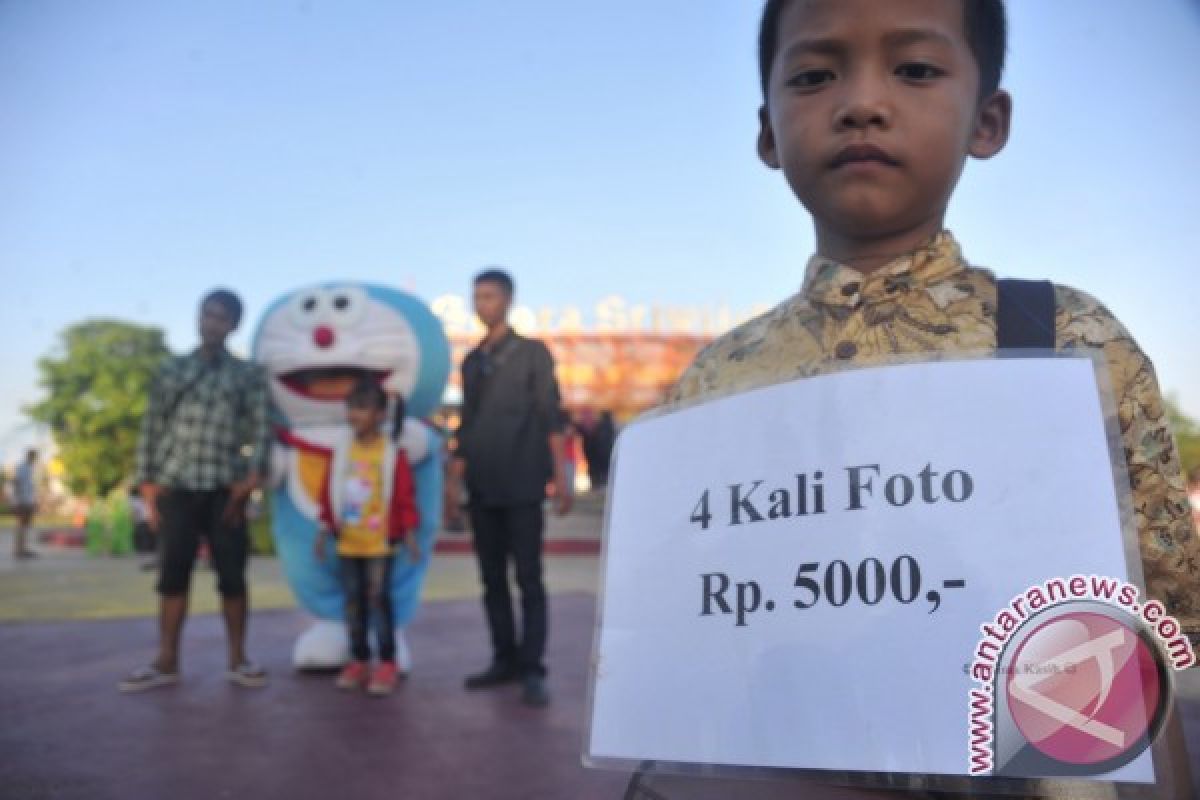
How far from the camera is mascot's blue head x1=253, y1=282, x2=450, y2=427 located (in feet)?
13.6

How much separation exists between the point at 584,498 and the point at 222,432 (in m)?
14.4

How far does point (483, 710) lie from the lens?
3.24 meters

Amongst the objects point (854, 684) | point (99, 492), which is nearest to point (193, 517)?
point (854, 684)

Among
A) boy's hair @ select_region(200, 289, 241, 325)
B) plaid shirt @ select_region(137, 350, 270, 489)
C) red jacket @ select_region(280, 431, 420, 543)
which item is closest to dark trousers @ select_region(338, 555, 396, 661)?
red jacket @ select_region(280, 431, 420, 543)

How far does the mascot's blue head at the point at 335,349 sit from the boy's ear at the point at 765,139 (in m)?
3.23

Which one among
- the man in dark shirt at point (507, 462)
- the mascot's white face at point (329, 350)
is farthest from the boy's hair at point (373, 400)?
the man in dark shirt at point (507, 462)

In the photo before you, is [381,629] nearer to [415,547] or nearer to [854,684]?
[415,547]

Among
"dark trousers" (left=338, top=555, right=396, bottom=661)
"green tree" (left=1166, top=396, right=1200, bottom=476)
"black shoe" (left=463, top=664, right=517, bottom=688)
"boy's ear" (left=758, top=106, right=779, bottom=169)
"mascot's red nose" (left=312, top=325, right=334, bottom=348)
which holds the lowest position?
"black shoe" (left=463, top=664, right=517, bottom=688)

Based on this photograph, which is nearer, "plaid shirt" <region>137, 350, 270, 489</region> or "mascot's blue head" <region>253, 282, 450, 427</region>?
"plaid shirt" <region>137, 350, 270, 489</region>

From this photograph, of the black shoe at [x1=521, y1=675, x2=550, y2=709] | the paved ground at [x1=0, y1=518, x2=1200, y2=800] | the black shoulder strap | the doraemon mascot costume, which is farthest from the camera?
the doraemon mascot costume

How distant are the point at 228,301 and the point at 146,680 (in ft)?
5.20

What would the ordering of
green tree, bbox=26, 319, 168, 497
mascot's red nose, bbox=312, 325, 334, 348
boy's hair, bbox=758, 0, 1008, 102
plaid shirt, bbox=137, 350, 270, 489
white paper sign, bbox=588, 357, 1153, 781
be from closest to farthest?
white paper sign, bbox=588, 357, 1153, 781, boy's hair, bbox=758, 0, 1008, 102, plaid shirt, bbox=137, 350, 270, 489, mascot's red nose, bbox=312, 325, 334, 348, green tree, bbox=26, 319, 168, 497

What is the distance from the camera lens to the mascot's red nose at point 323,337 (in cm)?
413

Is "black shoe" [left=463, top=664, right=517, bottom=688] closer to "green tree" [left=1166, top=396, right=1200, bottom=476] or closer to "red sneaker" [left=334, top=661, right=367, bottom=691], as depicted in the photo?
"red sneaker" [left=334, top=661, right=367, bottom=691]
